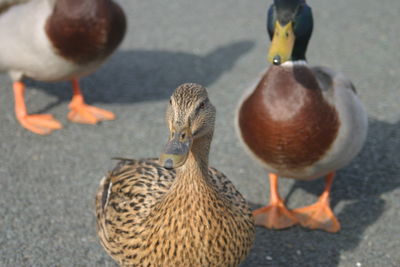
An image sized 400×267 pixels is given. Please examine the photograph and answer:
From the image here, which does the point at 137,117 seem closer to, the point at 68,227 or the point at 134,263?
the point at 68,227

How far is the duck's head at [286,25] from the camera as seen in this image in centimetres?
298

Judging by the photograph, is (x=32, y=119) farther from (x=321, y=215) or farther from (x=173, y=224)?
(x=173, y=224)

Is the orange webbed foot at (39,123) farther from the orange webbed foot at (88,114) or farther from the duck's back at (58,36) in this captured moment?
the duck's back at (58,36)

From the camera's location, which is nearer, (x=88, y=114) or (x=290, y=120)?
(x=290, y=120)

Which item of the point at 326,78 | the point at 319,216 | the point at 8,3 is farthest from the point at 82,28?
the point at 319,216

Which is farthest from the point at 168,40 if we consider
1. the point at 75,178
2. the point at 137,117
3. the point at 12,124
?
the point at 75,178

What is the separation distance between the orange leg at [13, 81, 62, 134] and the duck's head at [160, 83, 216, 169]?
258 centimetres

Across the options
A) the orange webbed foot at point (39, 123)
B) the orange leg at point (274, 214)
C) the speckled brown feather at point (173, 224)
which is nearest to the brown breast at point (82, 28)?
the orange webbed foot at point (39, 123)

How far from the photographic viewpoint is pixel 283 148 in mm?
3119

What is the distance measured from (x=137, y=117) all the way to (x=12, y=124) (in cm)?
99

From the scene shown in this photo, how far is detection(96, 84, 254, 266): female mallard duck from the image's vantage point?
207 centimetres

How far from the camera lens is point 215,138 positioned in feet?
14.3

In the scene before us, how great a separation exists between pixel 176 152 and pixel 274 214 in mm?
1663

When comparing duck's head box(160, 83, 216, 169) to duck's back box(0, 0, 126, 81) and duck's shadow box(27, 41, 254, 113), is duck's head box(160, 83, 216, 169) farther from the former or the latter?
duck's shadow box(27, 41, 254, 113)
